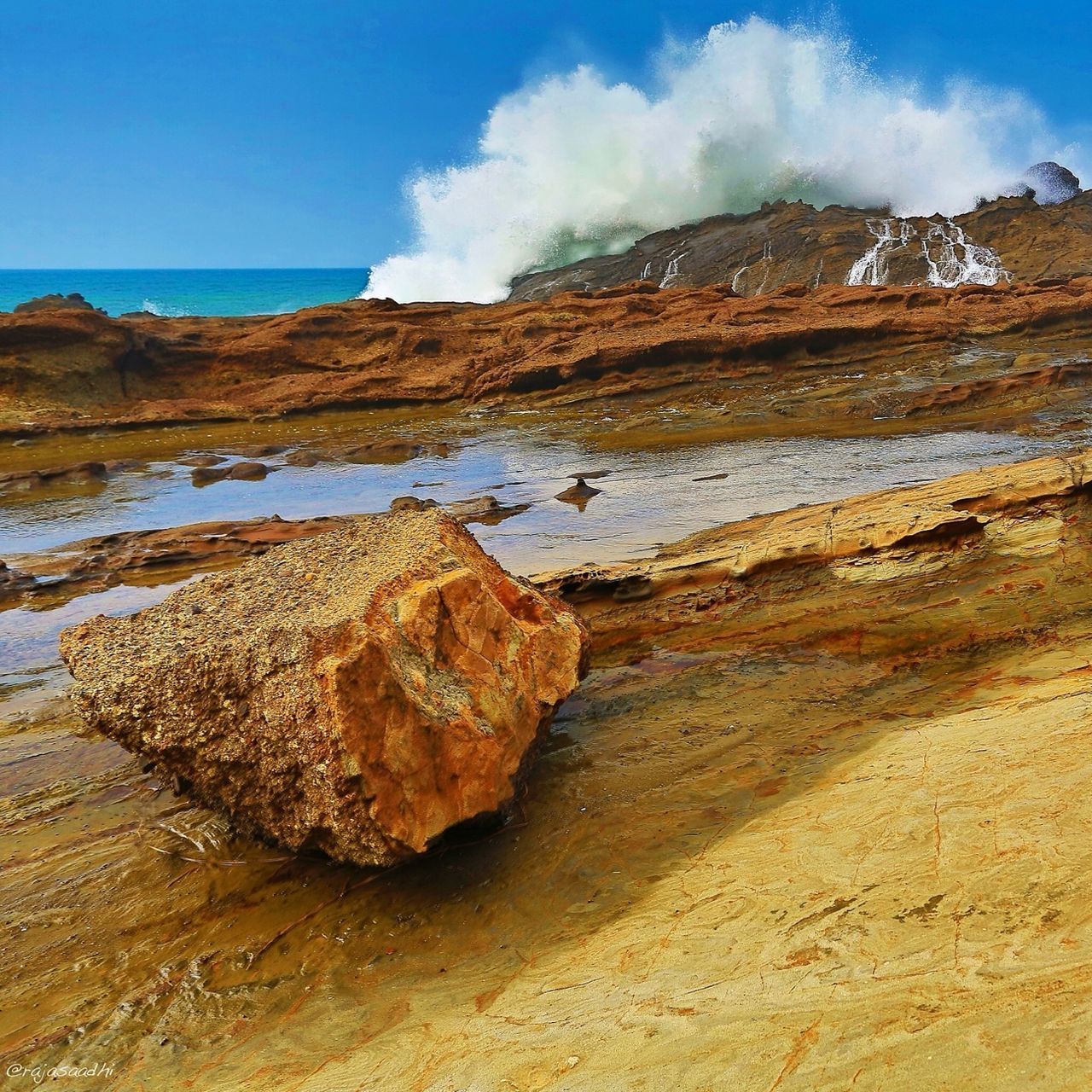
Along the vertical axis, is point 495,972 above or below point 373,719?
below

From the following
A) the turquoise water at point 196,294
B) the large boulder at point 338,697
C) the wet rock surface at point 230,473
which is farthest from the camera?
the turquoise water at point 196,294

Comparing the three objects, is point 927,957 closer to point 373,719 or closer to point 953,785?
point 953,785

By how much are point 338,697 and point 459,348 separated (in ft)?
60.9

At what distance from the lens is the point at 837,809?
3248 mm

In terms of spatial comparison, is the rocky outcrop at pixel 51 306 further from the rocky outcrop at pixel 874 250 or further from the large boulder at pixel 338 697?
the large boulder at pixel 338 697

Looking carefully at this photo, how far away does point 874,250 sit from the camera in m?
29.5

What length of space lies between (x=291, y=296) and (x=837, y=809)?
90.1 meters

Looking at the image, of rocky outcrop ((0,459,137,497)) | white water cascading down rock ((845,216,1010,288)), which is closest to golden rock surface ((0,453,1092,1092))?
rocky outcrop ((0,459,137,497))

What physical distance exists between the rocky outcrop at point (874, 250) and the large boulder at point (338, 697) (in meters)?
25.6

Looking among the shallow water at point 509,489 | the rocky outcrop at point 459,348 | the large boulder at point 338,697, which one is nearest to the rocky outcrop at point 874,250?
the rocky outcrop at point 459,348

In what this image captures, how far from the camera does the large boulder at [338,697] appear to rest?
125 inches

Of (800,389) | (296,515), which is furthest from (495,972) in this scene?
(800,389)

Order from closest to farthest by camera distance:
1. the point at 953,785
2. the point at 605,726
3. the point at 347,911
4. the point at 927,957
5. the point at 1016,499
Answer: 1. the point at 927,957
2. the point at 953,785
3. the point at 347,911
4. the point at 605,726
5. the point at 1016,499

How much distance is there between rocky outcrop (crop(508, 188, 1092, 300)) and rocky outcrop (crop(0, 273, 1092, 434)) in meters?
7.14
